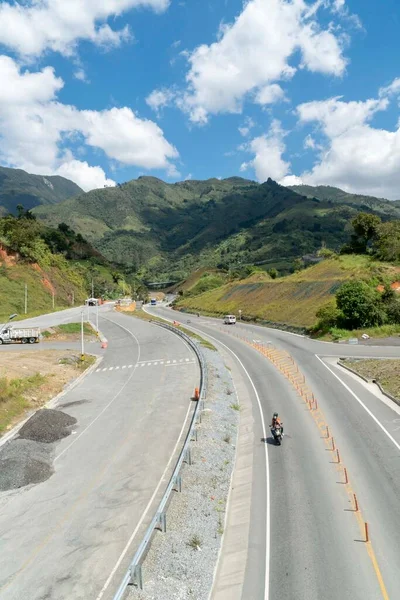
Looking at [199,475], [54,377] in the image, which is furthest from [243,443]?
[54,377]

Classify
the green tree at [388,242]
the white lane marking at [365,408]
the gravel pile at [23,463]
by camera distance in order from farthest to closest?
the green tree at [388,242], the white lane marking at [365,408], the gravel pile at [23,463]

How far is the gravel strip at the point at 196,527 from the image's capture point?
12656 mm

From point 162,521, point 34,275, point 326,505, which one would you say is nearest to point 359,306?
point 326,505

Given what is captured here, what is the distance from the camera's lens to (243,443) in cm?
2491

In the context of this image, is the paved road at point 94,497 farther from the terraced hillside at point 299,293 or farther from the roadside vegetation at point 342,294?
the terraced hillside at point 299,293

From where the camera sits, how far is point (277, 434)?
78.3 feet

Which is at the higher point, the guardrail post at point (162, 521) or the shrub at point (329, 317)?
the shrub at point (329, 317)

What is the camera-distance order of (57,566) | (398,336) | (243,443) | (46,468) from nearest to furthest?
(57,566)
(46,468)
(243,443)
(398,336)

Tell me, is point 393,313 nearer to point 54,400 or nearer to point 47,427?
point 54,400

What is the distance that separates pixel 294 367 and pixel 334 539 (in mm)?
29610

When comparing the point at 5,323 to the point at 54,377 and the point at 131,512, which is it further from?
the point at 131,512

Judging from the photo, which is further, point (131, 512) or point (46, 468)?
point (46, 468)

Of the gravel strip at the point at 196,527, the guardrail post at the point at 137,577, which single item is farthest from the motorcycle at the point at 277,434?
the guardrail post at the point at 137,577

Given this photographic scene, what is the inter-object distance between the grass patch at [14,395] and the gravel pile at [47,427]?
6.37 ft
